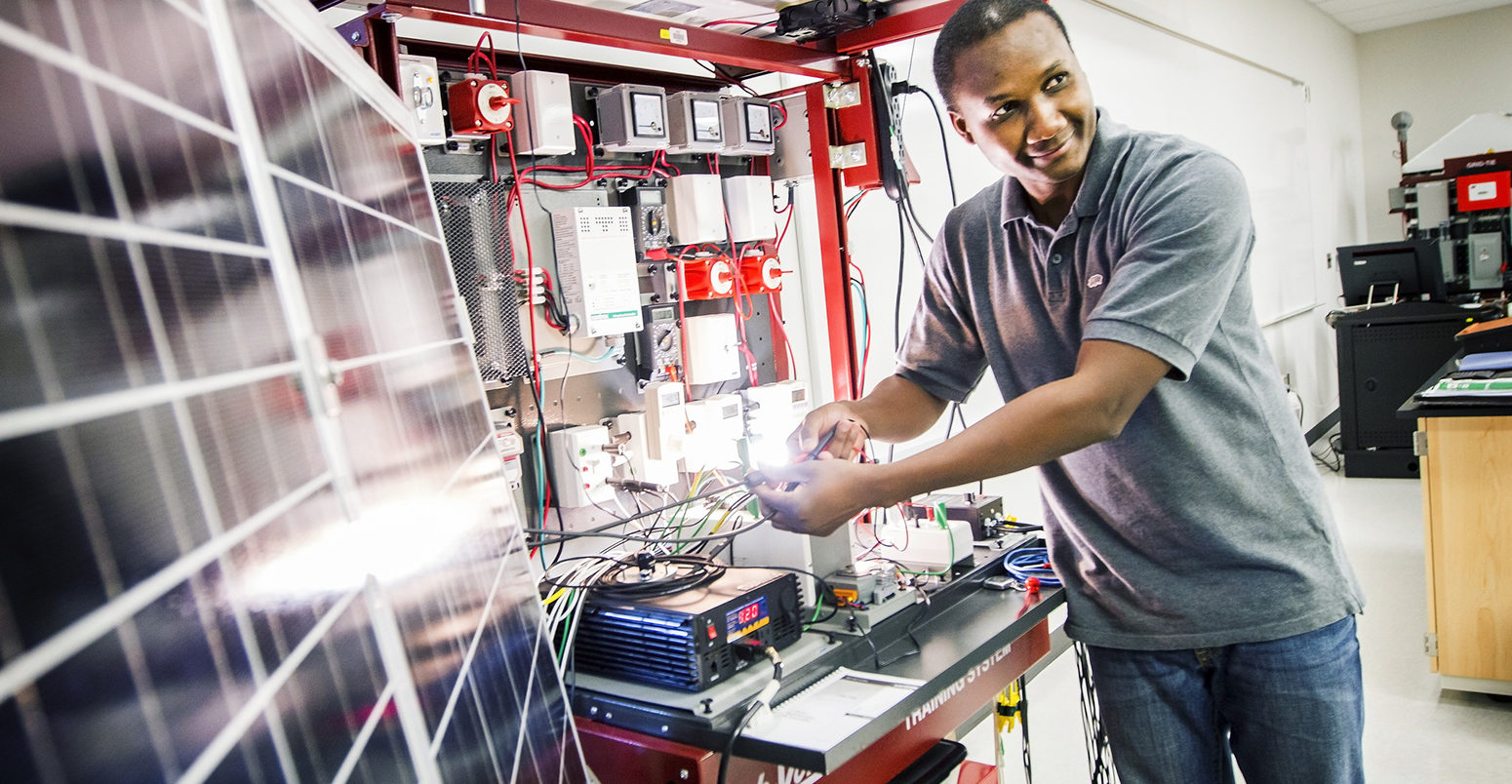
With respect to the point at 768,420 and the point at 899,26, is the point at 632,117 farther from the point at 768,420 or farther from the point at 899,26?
the point at 768,420

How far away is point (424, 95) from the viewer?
1.81 meters

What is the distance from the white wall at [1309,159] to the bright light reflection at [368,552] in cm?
239

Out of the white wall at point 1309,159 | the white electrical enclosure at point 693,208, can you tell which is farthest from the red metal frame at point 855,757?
the white wall at point 1309,159

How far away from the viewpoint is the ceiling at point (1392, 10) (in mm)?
8031

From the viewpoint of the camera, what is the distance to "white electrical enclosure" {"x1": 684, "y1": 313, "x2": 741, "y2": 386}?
2.43 m

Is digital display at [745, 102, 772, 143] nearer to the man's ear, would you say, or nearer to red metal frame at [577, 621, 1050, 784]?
the man's ear

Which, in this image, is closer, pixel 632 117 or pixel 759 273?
pixel 632 117

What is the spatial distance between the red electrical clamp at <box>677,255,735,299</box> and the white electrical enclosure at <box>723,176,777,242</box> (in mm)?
121

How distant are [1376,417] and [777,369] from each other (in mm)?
4979

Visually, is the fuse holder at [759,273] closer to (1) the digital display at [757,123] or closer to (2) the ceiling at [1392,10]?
(1) the digital display at [757,123]

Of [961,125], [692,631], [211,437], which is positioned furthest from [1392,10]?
[211,437]

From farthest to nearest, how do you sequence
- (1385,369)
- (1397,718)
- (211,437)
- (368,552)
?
(1385,369)
(1397,718)
(368,552)
(211,437)

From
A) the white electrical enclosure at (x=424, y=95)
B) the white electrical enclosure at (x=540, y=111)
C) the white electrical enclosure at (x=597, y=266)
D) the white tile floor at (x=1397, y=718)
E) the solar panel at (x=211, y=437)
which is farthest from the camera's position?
the white tile floor at (x=1397, y=718)

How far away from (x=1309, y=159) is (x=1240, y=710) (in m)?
7.69
